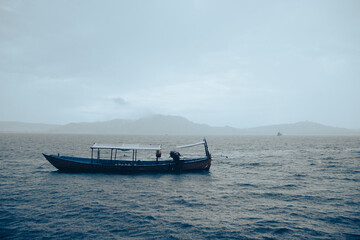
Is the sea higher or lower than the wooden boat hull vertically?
lower

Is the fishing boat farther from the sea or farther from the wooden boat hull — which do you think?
the sea

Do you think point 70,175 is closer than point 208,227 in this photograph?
No

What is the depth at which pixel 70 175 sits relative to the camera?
36156mm

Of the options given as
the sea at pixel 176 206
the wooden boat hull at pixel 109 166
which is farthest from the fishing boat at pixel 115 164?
the sea at pixel 176 206

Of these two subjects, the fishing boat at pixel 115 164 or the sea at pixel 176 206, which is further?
the fishing boat at pixel 115 164

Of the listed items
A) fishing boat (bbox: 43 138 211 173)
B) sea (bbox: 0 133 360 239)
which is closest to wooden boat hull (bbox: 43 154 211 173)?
fishing boat (bbox: 43 138 211 173)

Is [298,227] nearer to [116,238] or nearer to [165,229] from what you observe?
[165,229]

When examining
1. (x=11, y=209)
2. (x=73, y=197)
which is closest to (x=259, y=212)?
(x=73, y=197)

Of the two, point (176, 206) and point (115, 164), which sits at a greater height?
Result: point (115, 164)

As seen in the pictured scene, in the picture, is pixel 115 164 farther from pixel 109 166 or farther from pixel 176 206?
pixel 176 206

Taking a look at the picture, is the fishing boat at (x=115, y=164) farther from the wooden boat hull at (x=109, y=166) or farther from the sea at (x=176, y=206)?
the sea at (x=176, y=206)

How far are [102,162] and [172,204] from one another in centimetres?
2026

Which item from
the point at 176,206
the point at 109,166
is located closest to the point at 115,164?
the point at 109,166

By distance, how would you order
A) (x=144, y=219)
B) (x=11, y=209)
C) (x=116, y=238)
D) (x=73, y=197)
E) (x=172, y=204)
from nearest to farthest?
(x=116, y=238) < (x=144, y=219) < (x=11, y=209) < (x=172, y=204) < (x=73, y=197)
